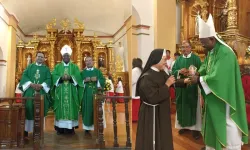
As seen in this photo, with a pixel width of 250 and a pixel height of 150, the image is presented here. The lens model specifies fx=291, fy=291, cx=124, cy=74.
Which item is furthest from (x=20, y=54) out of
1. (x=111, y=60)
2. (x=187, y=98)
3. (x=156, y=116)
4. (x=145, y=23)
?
(x=187, y=98)

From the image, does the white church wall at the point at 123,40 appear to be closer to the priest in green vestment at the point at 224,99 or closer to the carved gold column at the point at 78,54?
the carved gold column at the point at 78,54

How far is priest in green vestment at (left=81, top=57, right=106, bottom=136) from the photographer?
6.78 ft

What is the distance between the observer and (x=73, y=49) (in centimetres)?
204

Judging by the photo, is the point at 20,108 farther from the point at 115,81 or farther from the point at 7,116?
the point at 115,81

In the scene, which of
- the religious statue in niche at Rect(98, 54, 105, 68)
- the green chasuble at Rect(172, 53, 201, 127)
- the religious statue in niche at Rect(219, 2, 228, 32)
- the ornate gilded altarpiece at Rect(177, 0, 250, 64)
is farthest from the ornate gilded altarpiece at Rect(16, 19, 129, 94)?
the religious statue in niche at Rect(219, 2, 228, 32)

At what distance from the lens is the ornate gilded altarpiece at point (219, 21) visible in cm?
566

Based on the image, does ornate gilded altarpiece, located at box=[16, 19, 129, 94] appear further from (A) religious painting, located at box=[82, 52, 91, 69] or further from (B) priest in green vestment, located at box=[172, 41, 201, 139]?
(B) priest in green vestment, located at box=[172, 41, 201, 139]

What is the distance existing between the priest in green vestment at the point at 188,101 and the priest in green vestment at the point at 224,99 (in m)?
1.19

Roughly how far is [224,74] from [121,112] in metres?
0.83

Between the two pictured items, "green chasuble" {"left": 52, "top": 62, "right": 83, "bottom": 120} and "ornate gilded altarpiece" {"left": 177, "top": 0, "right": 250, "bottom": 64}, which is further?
"ornate gilded altarpiece" {"left": 177, "top": 0, "right": 250, "bottom": 64}

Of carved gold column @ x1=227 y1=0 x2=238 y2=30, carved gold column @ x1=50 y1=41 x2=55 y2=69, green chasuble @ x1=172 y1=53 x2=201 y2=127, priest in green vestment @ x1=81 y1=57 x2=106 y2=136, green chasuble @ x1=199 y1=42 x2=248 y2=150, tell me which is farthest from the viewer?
carved gold column @ x1=227 y1=0 x2=238 y2=30

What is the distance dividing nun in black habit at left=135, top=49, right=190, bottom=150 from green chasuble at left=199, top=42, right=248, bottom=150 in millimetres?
324

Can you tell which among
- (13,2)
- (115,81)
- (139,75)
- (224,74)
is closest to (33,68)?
(13,2)

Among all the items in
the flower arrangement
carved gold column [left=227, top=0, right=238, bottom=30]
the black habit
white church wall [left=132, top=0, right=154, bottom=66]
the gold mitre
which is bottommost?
the black habit
